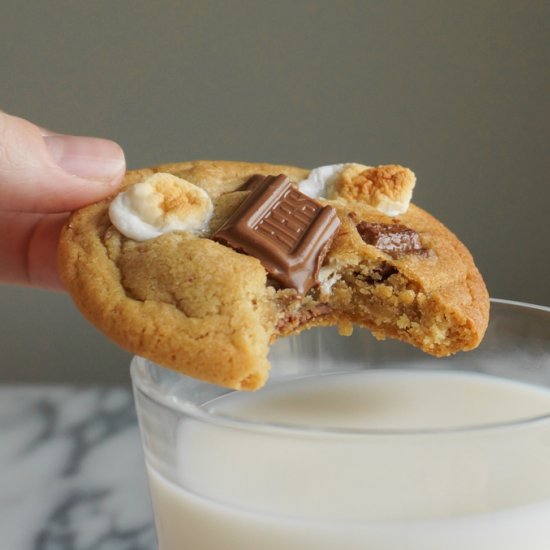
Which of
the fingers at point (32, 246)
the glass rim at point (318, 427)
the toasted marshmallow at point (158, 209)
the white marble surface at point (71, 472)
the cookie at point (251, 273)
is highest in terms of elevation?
the toasted marshmallow at point (158, 209)

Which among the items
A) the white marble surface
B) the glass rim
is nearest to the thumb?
the glass rim

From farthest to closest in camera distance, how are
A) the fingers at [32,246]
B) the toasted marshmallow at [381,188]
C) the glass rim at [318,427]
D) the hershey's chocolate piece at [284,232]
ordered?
the fingers at [32,246], the toasted marshmallow at [381,188], the hershey's chocolate piece at [284,232], the glass rim at [318,427]

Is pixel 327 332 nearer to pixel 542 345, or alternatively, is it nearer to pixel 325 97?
pixel 542 345

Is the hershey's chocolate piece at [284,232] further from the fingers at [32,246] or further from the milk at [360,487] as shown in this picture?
the fingers at [32,246]

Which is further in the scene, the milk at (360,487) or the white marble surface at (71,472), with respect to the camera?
the white marble surface at (71,472)

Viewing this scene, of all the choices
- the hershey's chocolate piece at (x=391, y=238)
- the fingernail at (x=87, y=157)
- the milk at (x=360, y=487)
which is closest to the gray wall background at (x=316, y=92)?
the fingernail at (x=87, y=157)

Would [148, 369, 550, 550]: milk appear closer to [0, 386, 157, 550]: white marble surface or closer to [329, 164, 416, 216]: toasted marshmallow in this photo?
[329, 164, 416, 216]: toasted marshmallow

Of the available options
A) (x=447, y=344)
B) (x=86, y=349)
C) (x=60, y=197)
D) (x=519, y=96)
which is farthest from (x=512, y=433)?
(x=86, y=349)

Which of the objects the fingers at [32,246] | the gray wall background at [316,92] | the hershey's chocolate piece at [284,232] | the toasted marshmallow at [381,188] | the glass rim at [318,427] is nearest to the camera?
the glass rim at [318,427]
